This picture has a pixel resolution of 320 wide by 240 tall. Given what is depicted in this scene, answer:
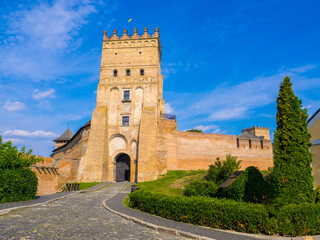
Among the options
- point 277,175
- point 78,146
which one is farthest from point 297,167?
point 78,146

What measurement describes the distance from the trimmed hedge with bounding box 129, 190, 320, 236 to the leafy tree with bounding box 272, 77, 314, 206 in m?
0.94

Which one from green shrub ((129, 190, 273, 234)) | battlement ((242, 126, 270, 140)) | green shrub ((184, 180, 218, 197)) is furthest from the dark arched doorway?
battlement ((242, 126, 270, 140))

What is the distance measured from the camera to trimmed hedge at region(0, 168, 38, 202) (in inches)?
592

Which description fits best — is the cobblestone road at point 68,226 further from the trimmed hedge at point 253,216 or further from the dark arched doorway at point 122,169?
the dark arched doorway at point 122,169

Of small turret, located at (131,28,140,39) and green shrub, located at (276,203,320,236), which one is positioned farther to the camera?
small turret, located at (131,28,140,39)

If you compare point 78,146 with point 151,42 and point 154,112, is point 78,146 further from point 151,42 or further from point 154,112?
point 151,42

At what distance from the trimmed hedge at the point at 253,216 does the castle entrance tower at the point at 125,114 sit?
19.6 metres

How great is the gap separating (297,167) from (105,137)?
25.2 metres

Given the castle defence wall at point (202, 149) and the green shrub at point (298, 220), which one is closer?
the green shrub at point (298, 220)

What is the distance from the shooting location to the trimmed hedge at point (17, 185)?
15.0 m

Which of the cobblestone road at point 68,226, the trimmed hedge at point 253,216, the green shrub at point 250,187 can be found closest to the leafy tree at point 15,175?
the cobblestone road at point 68,226

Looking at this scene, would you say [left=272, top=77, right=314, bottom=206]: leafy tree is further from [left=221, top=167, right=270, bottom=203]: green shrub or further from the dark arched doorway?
the dark arched doorway

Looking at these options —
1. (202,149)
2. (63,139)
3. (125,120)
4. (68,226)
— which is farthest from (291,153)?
(63,139)

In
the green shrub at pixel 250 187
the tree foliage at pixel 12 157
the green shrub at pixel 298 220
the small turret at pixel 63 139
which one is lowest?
the green shrub at pixel 298 220
